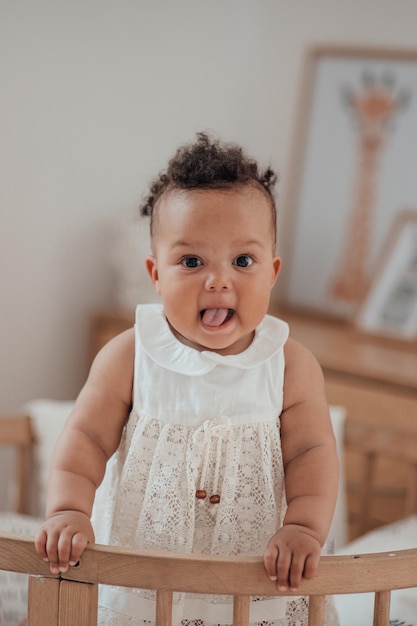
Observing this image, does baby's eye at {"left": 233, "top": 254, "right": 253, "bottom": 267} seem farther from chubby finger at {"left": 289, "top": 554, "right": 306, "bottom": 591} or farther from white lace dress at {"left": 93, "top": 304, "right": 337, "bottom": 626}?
chubby finger at {"left": 289, "top": 554, "right": 306, "bottom": 591}

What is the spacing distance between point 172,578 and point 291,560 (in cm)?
13

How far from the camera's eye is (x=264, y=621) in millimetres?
1169

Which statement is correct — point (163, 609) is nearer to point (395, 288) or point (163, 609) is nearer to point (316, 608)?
point (316, 608)

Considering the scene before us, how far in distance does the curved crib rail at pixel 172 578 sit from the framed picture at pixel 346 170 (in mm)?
1648

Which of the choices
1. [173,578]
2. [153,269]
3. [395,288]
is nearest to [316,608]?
[173,578]

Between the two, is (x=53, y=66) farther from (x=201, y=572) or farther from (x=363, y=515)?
(x=201, y=572)

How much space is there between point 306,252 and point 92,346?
2.22 feet

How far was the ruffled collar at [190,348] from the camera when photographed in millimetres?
1177

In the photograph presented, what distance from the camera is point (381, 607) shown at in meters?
1.01

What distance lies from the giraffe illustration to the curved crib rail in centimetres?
165

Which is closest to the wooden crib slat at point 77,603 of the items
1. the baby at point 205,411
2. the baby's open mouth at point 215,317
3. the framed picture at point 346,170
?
the baby at point 205,411

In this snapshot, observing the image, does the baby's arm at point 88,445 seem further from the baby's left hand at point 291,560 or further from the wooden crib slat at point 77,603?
the baby's left hand at point 291,560

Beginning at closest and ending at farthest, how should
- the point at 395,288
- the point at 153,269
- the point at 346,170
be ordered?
the point at 153,269 → the point at 395,288 → the point at 346,170

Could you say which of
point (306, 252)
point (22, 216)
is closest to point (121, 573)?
point (22, 216)
